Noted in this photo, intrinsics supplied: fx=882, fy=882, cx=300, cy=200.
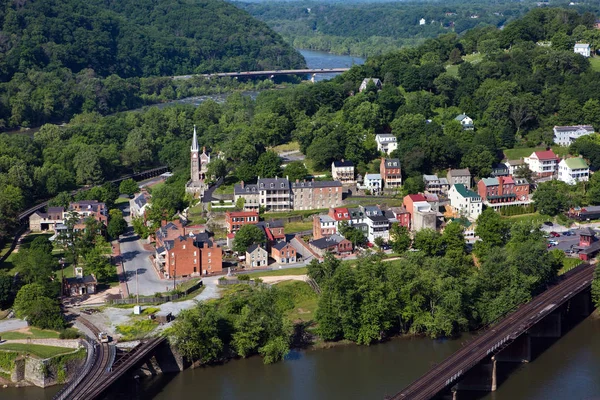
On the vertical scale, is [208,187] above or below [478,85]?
below

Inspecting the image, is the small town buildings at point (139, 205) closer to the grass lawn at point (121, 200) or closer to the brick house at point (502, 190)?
the grass lawn at point (121, 200)

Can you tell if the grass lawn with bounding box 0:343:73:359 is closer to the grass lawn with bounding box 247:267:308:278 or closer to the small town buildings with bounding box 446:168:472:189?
the grass lawn with bounding box 247:267:308:278

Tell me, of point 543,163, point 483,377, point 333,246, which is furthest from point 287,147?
point 483,377

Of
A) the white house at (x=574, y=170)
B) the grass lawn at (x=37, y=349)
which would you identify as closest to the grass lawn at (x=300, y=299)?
the grass lawn at (x=37, y=349)

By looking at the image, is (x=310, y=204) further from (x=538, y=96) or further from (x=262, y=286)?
(x=538, y=96)

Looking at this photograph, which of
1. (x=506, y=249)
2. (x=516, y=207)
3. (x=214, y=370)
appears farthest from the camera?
(x=516, y=207)

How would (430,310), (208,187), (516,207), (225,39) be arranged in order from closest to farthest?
(430,310) < (516,207) < (208,187) < (225,39)

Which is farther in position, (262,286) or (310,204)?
(310,204)

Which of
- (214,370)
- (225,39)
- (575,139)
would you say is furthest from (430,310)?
(225,39)

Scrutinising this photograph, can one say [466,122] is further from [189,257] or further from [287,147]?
[189,257]
